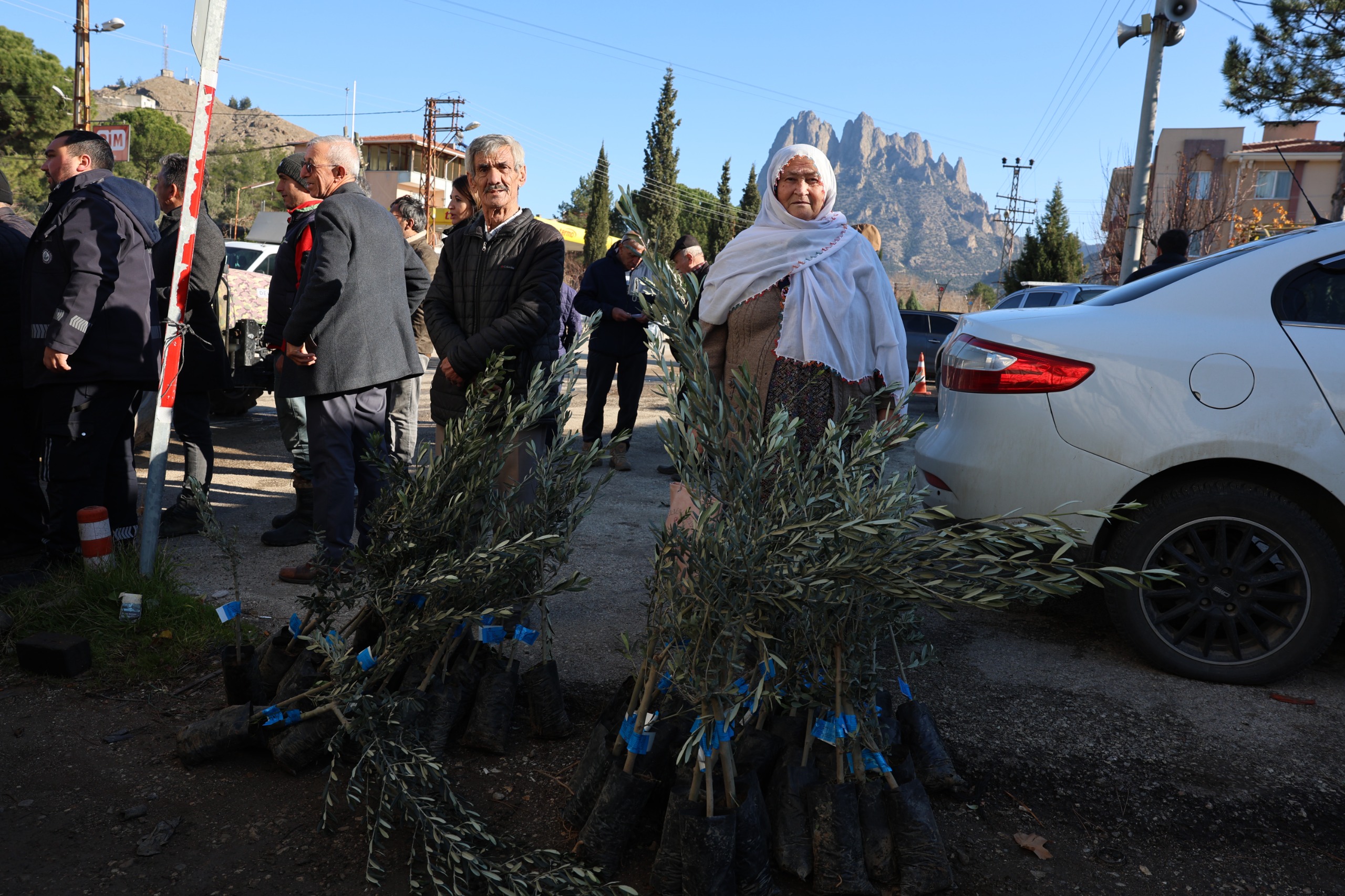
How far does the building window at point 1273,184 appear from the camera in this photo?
49625 mm

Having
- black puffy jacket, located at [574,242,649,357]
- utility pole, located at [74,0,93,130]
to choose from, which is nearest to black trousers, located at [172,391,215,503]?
black puffy jacket, located at [574,242,649,357]

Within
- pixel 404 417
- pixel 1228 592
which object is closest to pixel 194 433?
pixel 404 417

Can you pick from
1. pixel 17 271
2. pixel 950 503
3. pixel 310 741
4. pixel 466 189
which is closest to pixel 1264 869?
pixel 950 503

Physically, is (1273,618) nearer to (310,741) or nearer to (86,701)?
(310,741)

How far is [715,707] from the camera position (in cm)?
206

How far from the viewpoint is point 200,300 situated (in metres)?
5.10

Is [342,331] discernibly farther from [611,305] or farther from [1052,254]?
[1052,254]

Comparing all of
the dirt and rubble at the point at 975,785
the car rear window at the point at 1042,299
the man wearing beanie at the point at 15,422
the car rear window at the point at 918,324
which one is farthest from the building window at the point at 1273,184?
the man wearing beanie at the point at 15,422

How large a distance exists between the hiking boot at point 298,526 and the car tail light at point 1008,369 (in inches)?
130

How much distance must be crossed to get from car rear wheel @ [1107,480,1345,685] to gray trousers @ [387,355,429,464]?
3720 mm

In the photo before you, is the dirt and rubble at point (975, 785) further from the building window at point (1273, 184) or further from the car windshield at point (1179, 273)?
the building window at point (1273, 184)

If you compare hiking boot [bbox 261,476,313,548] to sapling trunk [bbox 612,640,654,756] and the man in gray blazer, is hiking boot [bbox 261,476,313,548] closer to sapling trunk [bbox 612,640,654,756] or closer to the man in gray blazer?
the man in gray blazer

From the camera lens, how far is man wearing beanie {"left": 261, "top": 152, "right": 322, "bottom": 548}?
172 inches

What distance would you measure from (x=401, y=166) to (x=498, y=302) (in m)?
73.2
